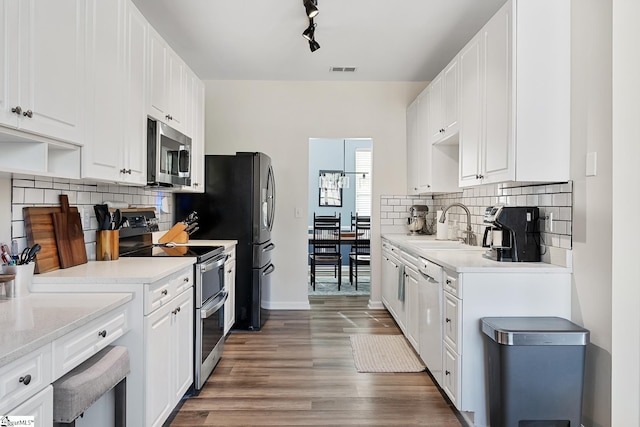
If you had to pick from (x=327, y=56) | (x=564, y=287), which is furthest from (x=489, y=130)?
(x=327, y=56)

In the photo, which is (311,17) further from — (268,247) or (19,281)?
(19,281)

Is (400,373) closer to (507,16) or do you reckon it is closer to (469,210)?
(469,210)

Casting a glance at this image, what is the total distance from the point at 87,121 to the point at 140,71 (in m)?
0.71

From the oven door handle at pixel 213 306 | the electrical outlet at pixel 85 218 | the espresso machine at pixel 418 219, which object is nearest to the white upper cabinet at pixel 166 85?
the electrical outlet at pixel 85 218

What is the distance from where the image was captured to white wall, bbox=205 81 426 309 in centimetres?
494

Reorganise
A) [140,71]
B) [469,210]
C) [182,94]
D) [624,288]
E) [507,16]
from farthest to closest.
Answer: [469,210], [182,94], [140,71], [507,16], [624,288]

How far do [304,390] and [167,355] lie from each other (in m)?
1.02

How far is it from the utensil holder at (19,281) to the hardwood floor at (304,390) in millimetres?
1129

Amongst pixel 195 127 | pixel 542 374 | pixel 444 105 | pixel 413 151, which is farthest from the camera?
pixel 413 151

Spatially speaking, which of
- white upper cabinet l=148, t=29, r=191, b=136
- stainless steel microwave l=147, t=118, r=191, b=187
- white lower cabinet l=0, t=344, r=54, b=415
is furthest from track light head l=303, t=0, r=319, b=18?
white lower cabinet l=0, t=344, r=54, b=415

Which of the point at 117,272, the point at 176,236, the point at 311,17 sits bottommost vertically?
the point at 117,272

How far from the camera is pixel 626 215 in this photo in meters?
1.23

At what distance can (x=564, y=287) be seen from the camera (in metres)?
2.25

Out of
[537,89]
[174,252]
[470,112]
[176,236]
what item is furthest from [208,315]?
[537,89]
